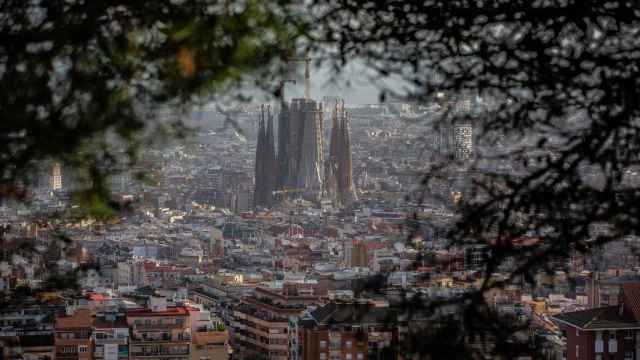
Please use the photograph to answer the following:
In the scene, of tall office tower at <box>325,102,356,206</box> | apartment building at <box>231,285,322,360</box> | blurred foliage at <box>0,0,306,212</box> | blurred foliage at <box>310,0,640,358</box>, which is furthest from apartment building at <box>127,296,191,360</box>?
tall office tower at <box>325,102,356,206</box>

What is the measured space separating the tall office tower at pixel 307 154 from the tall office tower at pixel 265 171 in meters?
1.12

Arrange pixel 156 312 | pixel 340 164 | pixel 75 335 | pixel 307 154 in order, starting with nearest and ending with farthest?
pixel 75 335 → pixel 156 312 → pixel 340 164 → pixel 307 154

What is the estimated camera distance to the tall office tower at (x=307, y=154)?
2482 inches

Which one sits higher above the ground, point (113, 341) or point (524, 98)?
point (524, 98)

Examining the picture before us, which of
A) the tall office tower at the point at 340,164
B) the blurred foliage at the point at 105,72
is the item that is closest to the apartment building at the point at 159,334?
the blurred foliage at the point at 105,72

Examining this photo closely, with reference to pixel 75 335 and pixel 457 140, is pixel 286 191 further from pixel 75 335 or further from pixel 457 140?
pixel 457 140

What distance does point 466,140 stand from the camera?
10.9ft

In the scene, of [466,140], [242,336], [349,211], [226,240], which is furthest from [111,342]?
[349,211]

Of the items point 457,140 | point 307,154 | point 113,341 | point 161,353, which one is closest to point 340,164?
point 307,154

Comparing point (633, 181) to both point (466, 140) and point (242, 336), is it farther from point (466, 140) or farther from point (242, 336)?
point (242, 336)

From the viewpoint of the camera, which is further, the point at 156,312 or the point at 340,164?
the point at 340,164

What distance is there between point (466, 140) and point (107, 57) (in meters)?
1.22

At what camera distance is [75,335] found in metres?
21.2

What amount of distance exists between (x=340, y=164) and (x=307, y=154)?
15.2 ft
